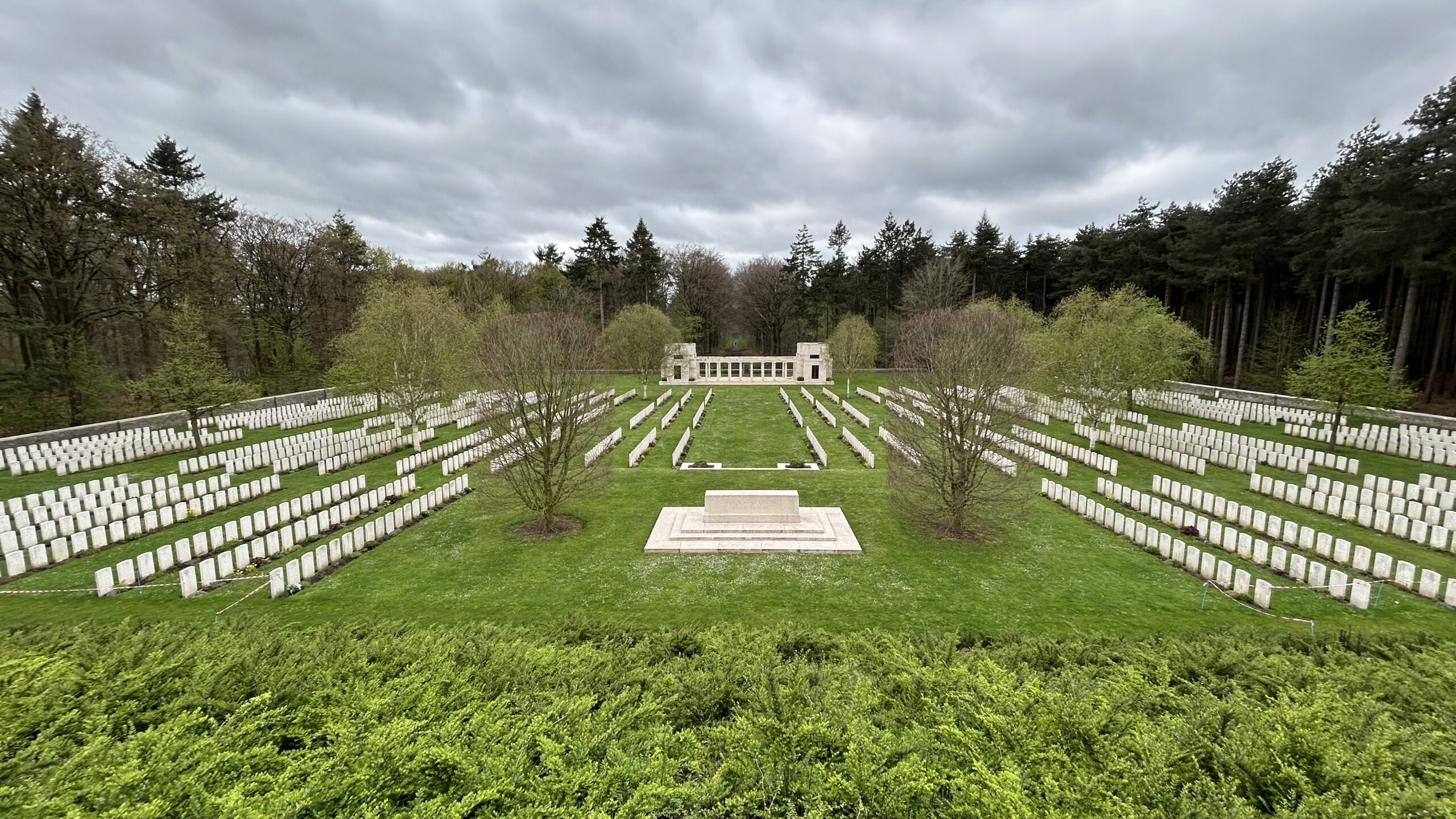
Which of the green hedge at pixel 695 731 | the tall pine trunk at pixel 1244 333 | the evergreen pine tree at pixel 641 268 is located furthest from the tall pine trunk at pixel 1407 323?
the evergreen pine tree at pixel 641 268

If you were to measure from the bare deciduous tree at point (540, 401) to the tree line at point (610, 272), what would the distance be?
1333 cm

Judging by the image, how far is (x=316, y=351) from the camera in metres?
44.8

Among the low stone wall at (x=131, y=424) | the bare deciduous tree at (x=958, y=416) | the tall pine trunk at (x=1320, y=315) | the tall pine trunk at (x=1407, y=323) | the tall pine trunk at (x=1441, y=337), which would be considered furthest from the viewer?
the tall pine trunk at (x=1320, y=315)

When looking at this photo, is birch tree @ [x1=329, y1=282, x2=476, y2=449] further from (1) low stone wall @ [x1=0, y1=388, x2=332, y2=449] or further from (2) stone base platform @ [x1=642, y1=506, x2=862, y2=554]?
(2) stone base platform @ [x1=642, y1=506, x2=862, y2=554]

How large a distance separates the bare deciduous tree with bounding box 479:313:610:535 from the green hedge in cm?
721

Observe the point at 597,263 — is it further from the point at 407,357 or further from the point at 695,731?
the point at 695,731

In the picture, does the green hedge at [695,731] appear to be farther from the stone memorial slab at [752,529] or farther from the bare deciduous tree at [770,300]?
the bare deciduous tree at [770,300]

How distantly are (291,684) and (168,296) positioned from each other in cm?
4133

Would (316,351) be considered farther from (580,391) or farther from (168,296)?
(580,391)

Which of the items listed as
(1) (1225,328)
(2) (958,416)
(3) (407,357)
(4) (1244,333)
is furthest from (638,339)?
(4) (1244,333)

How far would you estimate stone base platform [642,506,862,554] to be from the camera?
535 inches

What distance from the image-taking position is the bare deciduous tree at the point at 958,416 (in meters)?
13.4

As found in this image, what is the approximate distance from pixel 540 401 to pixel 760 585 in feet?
26.0

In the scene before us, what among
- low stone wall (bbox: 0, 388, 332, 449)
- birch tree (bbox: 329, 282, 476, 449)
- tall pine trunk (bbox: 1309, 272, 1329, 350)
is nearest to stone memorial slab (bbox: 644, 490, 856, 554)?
birch tree (bbox: 329, 282, 476, 449)
